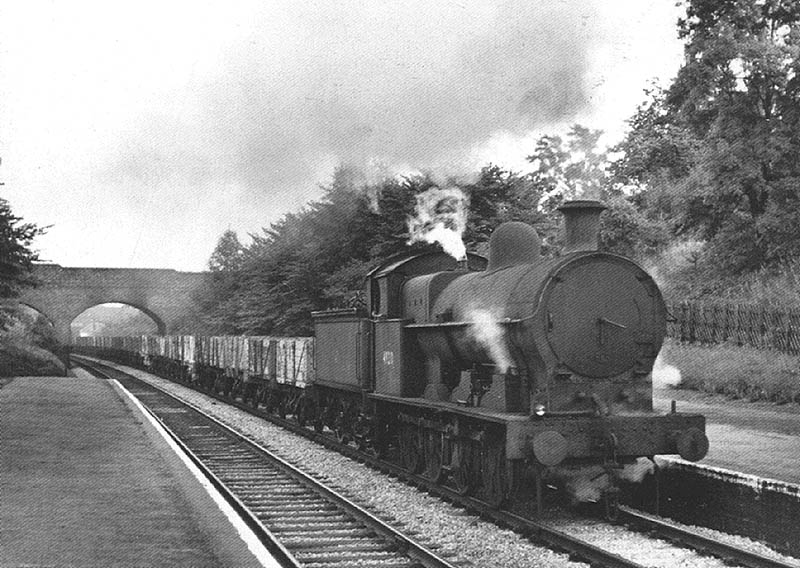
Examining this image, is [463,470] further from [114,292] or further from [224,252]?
[224,252]

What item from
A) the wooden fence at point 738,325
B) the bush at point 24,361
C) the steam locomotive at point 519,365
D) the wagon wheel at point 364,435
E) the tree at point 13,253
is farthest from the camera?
the bush at point 24,361

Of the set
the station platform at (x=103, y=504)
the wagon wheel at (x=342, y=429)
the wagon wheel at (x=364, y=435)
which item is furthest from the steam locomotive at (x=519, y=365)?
the station platform at (x=103, y=504)

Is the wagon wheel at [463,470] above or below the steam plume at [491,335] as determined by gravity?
below

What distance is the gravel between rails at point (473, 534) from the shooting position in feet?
29.6

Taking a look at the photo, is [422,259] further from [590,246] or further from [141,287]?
[141,287]

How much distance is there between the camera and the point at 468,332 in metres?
11.7

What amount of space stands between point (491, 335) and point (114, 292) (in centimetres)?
6712

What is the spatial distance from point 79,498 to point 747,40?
23.0 m

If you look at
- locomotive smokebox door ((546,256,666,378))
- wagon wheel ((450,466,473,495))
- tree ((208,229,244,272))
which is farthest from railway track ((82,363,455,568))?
tree ((208,229,244,272))

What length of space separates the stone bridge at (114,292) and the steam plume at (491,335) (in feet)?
202

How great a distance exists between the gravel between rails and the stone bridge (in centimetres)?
5943

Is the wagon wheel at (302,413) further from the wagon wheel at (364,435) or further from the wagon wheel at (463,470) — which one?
the wagon wheel at (463,470)

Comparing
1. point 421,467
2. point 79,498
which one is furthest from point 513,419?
point 79,498

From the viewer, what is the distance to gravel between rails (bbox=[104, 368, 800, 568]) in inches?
355
